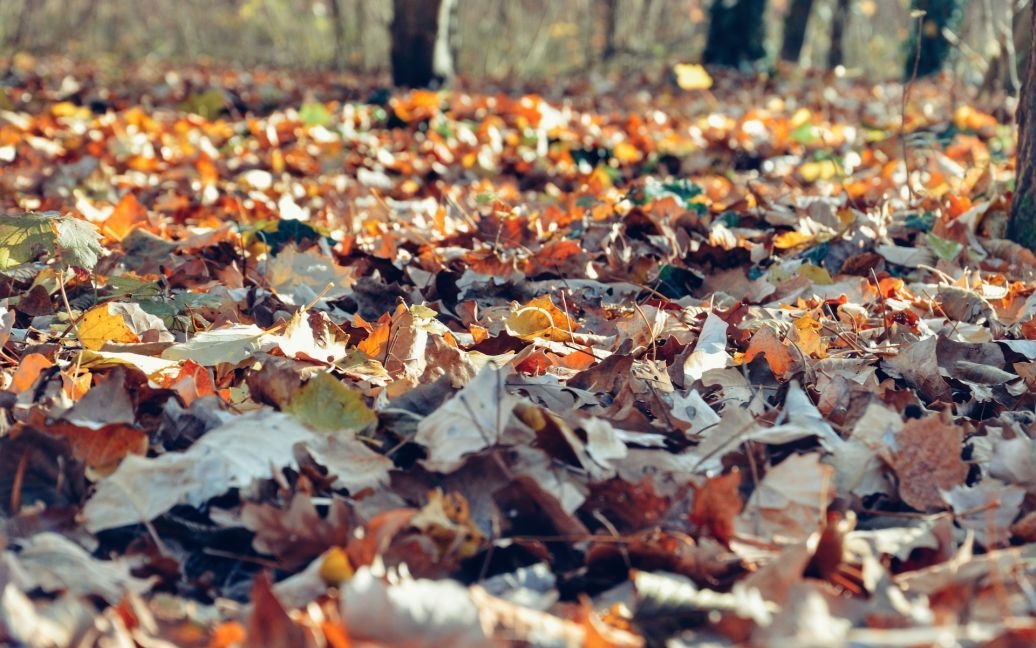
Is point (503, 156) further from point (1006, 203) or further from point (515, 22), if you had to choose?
point (515, 22)

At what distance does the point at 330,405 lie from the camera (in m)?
1.73

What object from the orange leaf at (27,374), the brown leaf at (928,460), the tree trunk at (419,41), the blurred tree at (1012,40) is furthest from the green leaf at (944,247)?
the tree trunk at (419,41)

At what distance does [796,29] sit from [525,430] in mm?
15920

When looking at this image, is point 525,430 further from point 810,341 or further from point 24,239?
point 24,239

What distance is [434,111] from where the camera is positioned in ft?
23.6

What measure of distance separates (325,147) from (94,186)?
1636 mm

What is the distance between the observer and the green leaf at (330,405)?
67.6 inches

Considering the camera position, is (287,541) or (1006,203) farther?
(1006,203)

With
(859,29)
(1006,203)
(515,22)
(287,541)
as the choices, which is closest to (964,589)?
(287,541)

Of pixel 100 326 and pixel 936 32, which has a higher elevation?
pixel 100 326

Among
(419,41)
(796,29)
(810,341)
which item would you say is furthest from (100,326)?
(796,29)

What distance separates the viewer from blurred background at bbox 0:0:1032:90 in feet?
45.7

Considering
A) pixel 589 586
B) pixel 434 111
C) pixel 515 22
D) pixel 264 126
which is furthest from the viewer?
pixel 515 22

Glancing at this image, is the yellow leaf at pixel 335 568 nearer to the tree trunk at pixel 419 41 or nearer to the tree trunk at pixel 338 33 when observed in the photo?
the tree trunk at pixel 419 41
